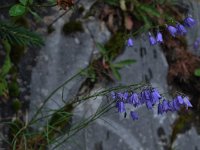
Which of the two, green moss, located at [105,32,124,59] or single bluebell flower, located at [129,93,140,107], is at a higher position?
single bluebell flower, located at [129,93,140,107]

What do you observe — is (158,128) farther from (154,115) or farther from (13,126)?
(13,126)

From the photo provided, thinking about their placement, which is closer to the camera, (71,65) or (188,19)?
(188,19)

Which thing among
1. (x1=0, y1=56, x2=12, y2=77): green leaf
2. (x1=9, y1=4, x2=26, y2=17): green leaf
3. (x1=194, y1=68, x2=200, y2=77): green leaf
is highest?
(x1=9, y1=4, x2=26, y2=17): green leaf

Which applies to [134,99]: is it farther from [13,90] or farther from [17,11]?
[13,90]

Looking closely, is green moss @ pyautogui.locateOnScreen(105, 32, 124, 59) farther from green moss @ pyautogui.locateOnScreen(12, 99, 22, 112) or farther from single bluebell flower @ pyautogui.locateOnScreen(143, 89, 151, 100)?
single bluebell flower @ pyautogui.locateOnScreen(143, 89, 151, 100)

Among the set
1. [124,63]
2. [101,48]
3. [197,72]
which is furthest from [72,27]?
[197,72]

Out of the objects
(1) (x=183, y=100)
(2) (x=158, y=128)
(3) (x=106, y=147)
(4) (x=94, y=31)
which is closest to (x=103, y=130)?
(3) (x=106, y=147)

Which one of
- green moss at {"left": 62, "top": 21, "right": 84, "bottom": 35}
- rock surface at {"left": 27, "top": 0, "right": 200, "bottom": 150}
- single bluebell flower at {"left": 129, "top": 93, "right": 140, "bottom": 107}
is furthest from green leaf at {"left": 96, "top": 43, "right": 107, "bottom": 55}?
single bluebell flower at {"left": 129, "top": 93, "right": 140, "bottom": 107}

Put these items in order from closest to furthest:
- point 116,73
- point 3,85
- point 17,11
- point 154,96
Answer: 1. point 154,96
2. point 17,11
3. point 3,85
4. point 116,73

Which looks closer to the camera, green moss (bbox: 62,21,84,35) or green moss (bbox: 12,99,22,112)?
green moss (bbox: 12,99,22,112)
